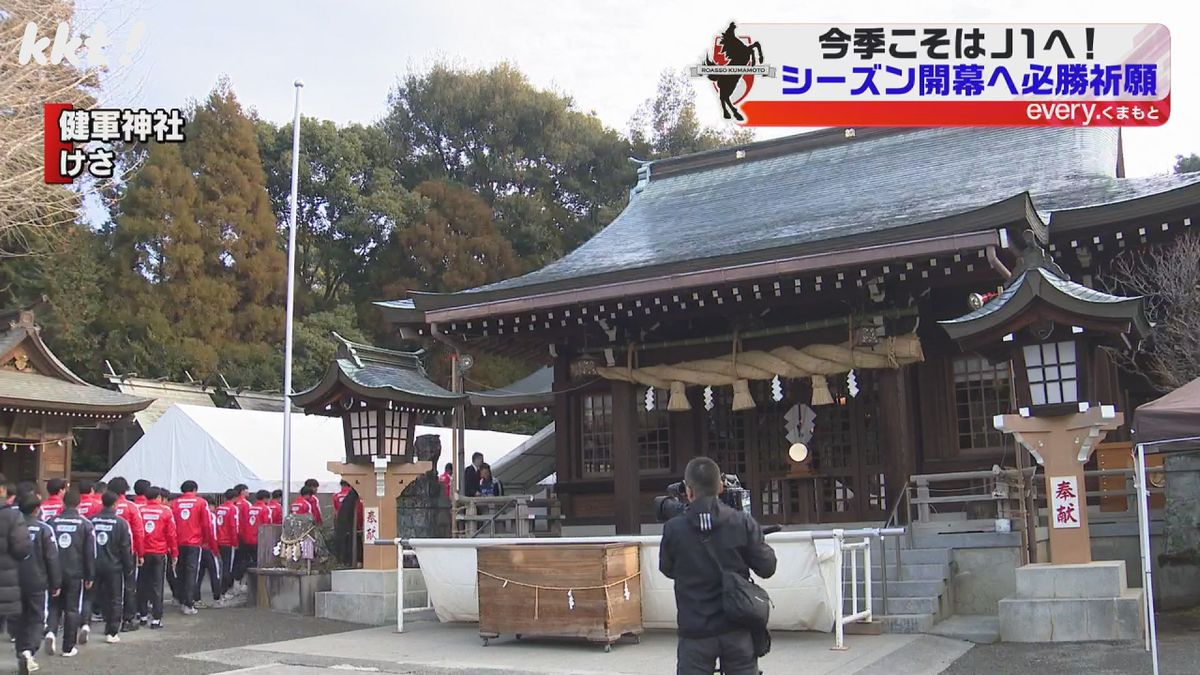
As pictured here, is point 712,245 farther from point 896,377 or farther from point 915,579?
point 915,579

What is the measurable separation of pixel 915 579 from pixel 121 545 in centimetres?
794

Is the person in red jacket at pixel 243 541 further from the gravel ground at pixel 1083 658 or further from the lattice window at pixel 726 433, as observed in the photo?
the gravel ground at pixel 1083 658

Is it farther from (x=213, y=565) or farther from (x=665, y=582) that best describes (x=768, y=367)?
(x=213, y=565)

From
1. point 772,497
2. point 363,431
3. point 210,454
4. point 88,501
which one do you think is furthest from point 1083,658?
point 210,454

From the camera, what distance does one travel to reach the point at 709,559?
5191mm

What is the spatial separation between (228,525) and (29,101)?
603 centimetres

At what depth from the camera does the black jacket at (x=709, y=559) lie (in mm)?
5133

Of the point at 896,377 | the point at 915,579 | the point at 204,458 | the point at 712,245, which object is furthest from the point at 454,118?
the point at 915,579

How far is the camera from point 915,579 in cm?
1028

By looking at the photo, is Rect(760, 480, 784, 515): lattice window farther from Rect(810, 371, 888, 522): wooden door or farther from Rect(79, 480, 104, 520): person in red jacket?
Rect(79, 480, 104, 520): person in red jacket

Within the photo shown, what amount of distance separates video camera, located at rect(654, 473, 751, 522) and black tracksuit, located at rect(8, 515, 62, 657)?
5090 millimetres

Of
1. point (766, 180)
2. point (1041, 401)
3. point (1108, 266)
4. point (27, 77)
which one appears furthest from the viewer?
point (766, 180)

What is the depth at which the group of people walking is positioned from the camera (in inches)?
328

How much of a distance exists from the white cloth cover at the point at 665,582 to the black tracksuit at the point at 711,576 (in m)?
3.01
